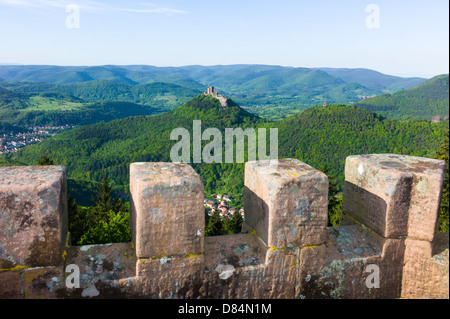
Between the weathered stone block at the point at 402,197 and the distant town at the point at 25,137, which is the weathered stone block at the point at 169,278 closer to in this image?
the weathered stone block at the point at 402,197

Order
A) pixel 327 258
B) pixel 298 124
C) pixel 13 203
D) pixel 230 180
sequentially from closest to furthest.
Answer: pixel 13 203, pixel 327 258, pixel 230 180, pixel 298 124

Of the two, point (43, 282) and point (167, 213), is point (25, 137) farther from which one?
point (167, 213)

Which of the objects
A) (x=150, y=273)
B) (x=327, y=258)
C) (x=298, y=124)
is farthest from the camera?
(x=298, y=124)

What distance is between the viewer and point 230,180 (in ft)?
353

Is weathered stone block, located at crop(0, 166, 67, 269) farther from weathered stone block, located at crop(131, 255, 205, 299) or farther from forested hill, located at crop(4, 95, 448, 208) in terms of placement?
forested hill, located at crop(4, 95, 448, 208)

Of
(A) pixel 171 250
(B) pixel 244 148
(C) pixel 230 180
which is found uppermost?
(A) pixel 171 250

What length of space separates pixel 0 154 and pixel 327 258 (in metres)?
133

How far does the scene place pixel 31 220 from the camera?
10.4ft

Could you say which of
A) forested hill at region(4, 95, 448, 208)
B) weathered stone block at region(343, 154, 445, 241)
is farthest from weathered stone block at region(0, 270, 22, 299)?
forested hill at region(4, 95, 448, 208)

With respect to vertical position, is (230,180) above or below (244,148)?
below

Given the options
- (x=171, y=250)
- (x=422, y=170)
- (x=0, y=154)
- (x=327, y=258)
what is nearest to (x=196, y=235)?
(x=171, y=250)

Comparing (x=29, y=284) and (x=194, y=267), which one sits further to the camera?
(x=194, y=267)

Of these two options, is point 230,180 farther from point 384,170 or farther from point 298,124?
point 384,170

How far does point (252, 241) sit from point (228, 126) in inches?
5531
